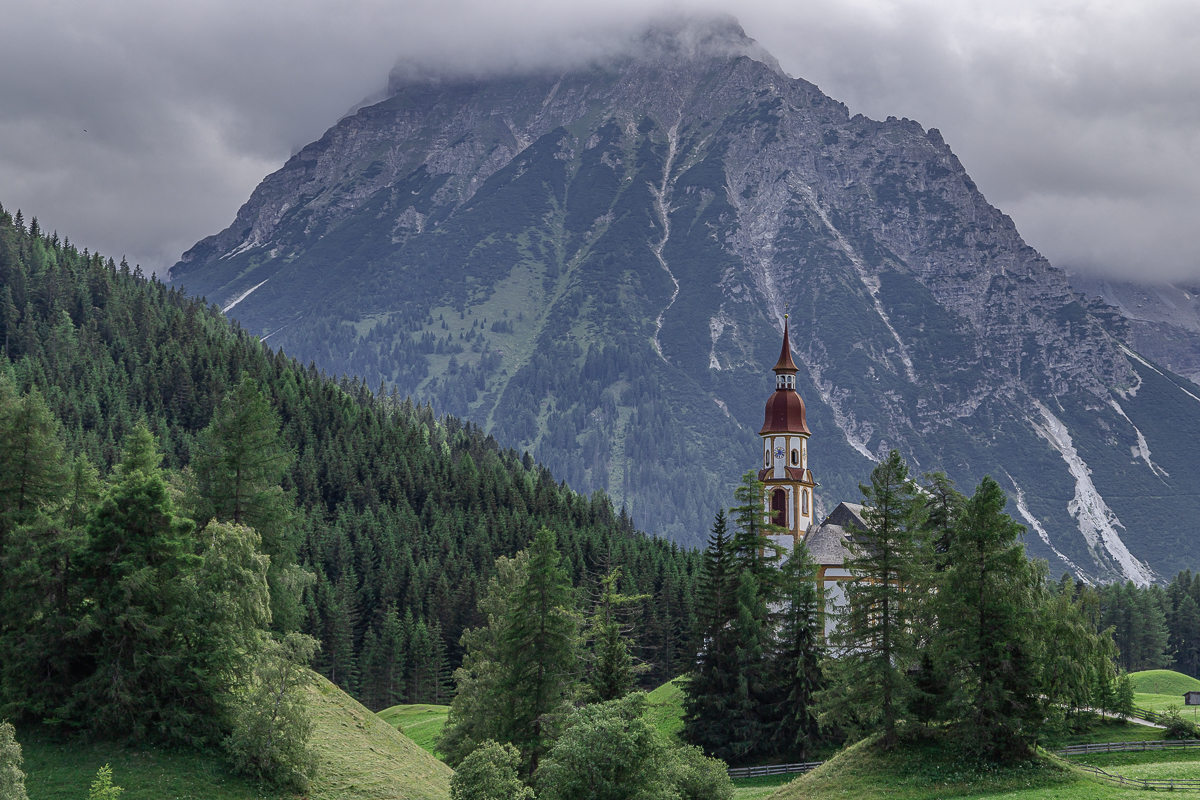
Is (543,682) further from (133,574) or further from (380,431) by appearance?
(380,431)

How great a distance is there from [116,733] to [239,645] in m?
7.21

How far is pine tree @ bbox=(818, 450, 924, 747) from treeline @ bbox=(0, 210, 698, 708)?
52391mm

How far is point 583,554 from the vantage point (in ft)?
496

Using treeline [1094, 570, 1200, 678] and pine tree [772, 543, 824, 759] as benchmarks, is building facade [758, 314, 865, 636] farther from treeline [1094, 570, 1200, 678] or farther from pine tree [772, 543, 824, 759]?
treeline [1094, 570, 1200, 678]

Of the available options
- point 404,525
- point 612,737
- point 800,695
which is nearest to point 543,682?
point 612,737

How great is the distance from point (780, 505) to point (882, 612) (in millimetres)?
59815

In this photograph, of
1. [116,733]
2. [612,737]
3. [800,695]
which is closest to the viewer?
[612,737]

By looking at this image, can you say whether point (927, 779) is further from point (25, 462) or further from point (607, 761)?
point (25, 462)

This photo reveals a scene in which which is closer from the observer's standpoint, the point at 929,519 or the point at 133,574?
the point at 133,574

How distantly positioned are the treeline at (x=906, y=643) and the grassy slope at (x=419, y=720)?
27.3 metres

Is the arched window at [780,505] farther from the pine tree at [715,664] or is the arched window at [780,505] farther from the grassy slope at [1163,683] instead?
the grassy slope at [1163,683]

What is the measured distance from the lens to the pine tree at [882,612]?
59.9m

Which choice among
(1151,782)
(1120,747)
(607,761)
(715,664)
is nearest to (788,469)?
(715,664)

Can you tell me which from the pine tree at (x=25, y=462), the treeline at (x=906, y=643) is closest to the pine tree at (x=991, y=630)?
the treeline at (x=906, y=643)
